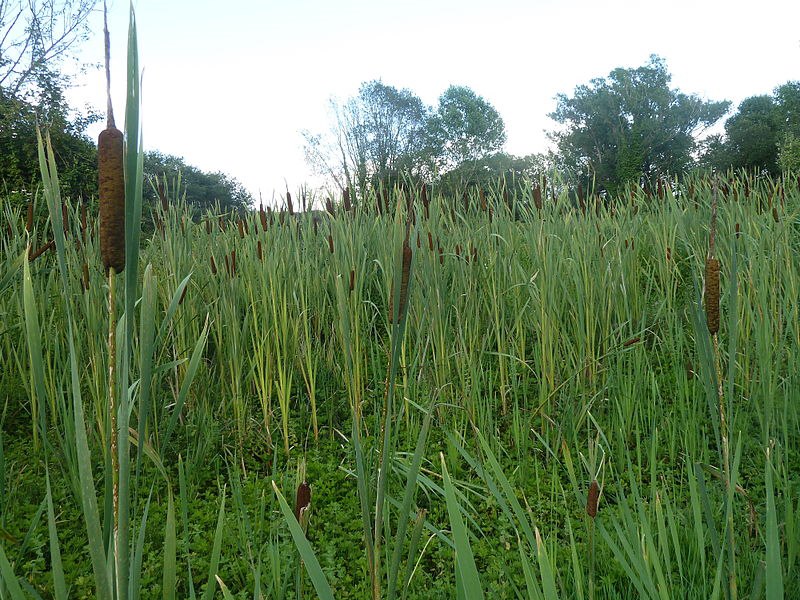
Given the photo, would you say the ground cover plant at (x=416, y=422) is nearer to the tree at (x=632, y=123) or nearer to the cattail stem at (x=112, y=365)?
the cattail stem at (x=112, y=365)

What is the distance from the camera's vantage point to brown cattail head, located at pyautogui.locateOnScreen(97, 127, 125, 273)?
0.40 metres

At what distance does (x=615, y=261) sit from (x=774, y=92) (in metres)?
40.4

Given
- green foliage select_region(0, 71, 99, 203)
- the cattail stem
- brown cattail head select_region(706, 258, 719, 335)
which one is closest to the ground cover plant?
brown cattail head select_region(706, 258, 719, 335)

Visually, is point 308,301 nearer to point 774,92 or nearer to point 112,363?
point 112,363

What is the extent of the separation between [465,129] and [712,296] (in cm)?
4092

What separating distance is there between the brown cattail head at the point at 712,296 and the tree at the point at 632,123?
110 feet

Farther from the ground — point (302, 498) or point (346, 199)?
point (346, 199)

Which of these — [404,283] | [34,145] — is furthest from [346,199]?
[34,145]

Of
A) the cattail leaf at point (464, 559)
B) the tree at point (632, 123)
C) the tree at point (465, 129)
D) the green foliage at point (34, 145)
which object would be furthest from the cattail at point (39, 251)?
the tree at point (465, 129)

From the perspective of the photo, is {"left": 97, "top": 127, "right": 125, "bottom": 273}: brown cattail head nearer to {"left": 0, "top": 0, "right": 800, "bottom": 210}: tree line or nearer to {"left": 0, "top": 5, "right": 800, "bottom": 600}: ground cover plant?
{"left": 0, "top": 5, "right": 800, "bottom": 600}: ground cover plant

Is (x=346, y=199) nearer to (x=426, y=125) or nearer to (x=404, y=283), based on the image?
(x=404, y=283)

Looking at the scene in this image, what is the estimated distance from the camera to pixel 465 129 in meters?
39.3

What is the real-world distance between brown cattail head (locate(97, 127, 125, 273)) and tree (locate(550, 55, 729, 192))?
33903mm

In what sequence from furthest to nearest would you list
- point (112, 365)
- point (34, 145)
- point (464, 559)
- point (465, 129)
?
point (465, 129) → point (34, 145) → point (464, 559) → point (112, 365)
